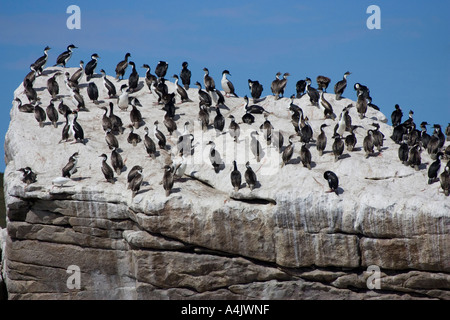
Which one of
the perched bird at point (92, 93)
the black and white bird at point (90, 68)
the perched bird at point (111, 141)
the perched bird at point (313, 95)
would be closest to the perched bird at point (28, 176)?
the perched bird at point (111, 141)

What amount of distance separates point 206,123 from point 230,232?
5.56 meters

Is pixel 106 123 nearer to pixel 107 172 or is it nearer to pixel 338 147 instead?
pixel 107 172

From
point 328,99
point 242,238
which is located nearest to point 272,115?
point 328,99

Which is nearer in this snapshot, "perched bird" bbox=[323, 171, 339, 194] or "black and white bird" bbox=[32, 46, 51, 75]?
"perched bird" bbox=[323, 171, 339, 194]

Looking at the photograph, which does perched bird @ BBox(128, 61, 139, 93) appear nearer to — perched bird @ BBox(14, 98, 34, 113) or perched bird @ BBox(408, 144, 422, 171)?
perched bird @ BBox(14, 98, 34, 113)

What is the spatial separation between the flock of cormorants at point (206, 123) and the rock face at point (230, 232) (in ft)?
1.30

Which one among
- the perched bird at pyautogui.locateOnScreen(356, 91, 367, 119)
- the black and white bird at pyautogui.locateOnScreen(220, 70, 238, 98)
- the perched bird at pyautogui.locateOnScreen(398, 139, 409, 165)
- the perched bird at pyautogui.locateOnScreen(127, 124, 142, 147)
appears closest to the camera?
the perched bird at pyautogui.locateOnScreen(398, 139, 409, 165)

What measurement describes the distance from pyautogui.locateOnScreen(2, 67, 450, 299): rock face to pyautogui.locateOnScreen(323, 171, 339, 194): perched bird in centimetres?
21

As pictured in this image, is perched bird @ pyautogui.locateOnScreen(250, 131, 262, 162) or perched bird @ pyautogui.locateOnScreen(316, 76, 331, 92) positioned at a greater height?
perched bird @ pyautogui.locateOnScreen(316, 76, 331, 92)

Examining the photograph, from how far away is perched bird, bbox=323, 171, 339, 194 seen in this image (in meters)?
23.4

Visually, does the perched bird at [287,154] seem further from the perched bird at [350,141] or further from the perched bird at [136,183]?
the perched bird at [136,183]

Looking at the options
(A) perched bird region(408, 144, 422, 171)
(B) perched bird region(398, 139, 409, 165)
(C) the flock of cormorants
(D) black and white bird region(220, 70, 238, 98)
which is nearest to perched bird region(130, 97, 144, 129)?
(C) the flock of cormorants

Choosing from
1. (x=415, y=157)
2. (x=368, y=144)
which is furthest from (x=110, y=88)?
(x=415, y=157)

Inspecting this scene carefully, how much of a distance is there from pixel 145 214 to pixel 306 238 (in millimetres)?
4849
